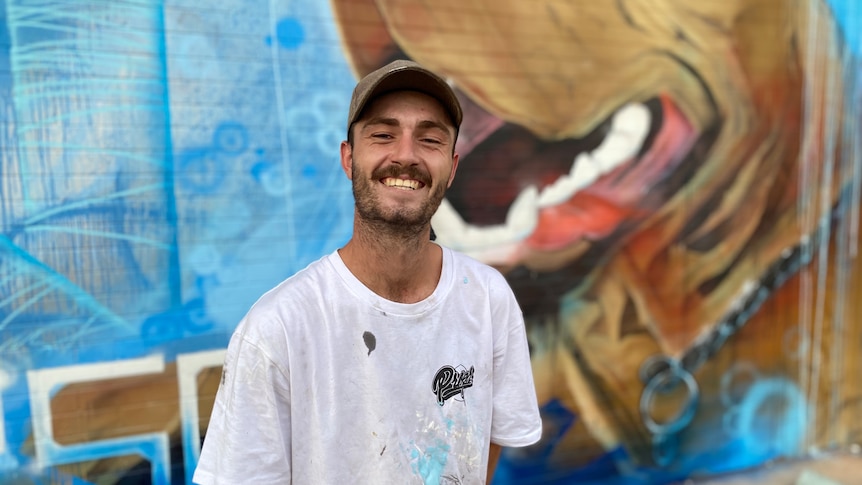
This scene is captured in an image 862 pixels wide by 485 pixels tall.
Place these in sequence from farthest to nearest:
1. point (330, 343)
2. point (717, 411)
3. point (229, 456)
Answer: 1. point (717, 411)
2. point (330, 343)
3. point (229, 456)

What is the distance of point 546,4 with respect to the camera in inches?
127

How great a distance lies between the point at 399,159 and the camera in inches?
57.2

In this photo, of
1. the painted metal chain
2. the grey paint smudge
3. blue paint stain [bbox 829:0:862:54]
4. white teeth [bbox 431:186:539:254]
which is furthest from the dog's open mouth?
the grey paint smudge

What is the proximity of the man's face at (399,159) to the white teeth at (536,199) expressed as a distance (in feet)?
5.10

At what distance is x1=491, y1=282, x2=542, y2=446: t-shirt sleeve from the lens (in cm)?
168

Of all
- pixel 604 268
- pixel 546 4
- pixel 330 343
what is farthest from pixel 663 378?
pixel 330 343

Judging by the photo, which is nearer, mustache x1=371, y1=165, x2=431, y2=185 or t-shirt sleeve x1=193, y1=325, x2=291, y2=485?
t-shirt sleeve x1=193, y1=325, x2=291, y2=485

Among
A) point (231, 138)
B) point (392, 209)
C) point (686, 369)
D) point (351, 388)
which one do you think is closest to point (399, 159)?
point (392, 209)

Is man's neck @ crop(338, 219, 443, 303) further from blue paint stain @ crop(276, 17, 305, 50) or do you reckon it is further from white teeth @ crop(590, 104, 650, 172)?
white teeth @ crop(590, 104, 650, 172)

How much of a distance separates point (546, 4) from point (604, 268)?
1.54 meters

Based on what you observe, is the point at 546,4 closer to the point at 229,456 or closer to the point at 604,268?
the point at 604,268

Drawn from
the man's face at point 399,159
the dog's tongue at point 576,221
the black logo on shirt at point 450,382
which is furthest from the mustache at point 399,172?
the dog's tongue at point 576,221

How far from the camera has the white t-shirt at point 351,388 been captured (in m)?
1.32

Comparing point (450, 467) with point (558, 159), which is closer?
point (450, 467)
